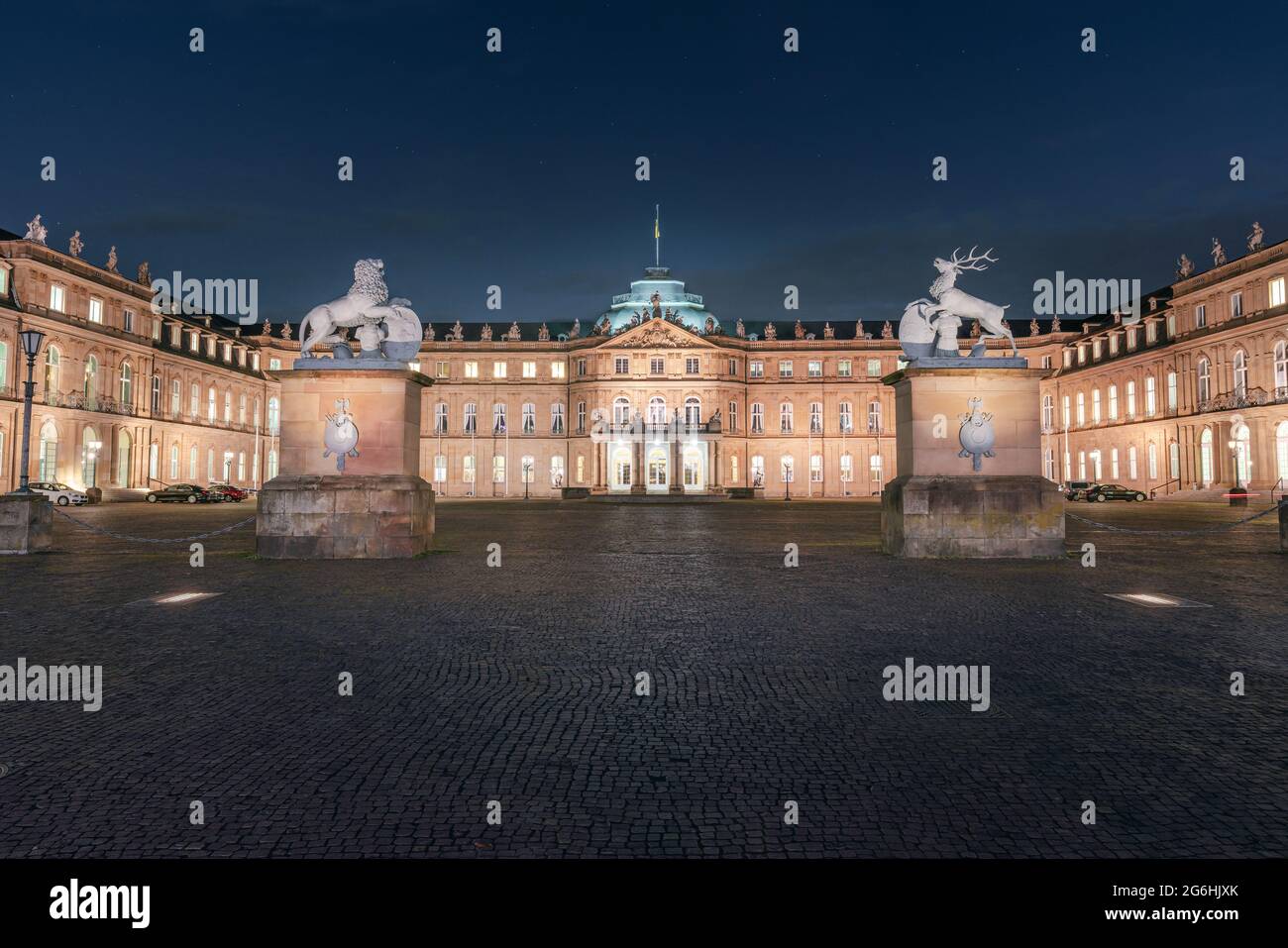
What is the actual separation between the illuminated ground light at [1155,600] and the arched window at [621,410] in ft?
245

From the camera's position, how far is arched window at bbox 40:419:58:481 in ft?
172

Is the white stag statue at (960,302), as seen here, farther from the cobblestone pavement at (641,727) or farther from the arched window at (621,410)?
the arched window at (621,410)

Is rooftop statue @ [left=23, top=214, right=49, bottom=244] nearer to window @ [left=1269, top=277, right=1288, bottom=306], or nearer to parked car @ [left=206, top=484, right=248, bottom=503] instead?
parked car @ [left=206, top=484, right=248, bottom=503]

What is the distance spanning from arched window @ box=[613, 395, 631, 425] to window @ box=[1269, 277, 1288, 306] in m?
54.1

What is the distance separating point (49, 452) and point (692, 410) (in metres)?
55.4

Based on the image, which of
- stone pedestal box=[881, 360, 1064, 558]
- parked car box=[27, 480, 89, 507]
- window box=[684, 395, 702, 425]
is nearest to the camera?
stone pedestal box=[881, 360, 1064, 558]

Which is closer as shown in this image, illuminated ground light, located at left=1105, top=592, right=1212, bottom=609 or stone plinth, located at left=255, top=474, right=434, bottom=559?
illuminated ground light, located at left=1105, top=592, right=1212, bottom=609

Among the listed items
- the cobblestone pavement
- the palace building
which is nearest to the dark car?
the palace building

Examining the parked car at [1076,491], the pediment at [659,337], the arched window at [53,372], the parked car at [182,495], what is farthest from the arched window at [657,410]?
the arched window at [53,372]

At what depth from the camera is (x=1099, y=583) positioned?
38.6ft

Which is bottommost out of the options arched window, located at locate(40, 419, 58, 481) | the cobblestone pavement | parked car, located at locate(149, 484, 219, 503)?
the cobblestone pavement

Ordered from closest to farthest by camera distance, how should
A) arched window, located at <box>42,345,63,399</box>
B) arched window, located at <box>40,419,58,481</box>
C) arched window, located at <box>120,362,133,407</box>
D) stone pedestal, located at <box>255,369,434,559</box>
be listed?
stone pedestal, located at <box>255,369,434,559</box>, arched window, located at <box>40,419,58,481</box>, arched window, located at <box>42,345,63,399</box>, arched window, located at <box>120,362,133,407</box>

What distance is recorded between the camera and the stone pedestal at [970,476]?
51.2 ft

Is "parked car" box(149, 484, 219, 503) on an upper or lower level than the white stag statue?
lower
